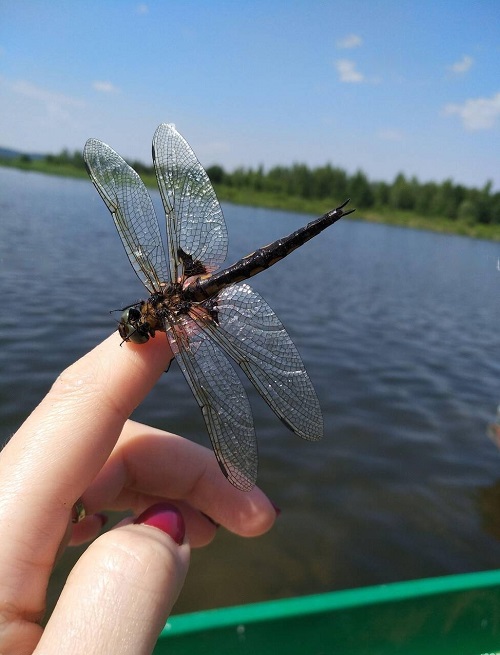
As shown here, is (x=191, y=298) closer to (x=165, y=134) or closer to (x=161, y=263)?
(x=161, y=263)

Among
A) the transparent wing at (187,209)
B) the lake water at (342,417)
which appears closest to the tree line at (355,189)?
the lake water at (342,417)

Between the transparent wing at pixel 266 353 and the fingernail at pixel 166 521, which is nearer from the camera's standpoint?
the fingernail at pixel 166 521

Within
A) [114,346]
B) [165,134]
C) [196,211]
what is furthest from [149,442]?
[165,134]

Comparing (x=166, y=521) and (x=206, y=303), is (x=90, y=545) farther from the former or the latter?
(x=206, y=303)

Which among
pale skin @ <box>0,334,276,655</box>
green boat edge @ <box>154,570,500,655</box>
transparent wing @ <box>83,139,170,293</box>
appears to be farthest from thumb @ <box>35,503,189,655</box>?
green boat edge @ <box>154,570,500,655</box>

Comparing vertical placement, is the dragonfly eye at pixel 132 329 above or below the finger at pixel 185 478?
above

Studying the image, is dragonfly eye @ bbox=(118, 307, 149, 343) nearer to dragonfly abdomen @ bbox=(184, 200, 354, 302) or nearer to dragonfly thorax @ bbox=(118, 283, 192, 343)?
dragonfly thorax @ bbox=(118, 283, 192, 343)

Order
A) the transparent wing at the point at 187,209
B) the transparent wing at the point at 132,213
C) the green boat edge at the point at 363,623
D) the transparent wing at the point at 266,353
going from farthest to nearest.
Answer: the green boat edge at the point at 363,623 → the transparent wing at the point at 187,209 → the transparent wing at the point at 132,213 → the transparent wing at the point at 266,353

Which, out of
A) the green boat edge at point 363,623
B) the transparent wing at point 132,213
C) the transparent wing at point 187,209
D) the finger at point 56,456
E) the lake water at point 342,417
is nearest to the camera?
the finger at point 56,456

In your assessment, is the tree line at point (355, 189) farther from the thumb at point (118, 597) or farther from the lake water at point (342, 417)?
the thumb at point (118, 597)

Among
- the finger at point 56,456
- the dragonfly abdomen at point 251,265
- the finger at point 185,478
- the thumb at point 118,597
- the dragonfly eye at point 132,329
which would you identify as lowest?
the finger at point 185,478
